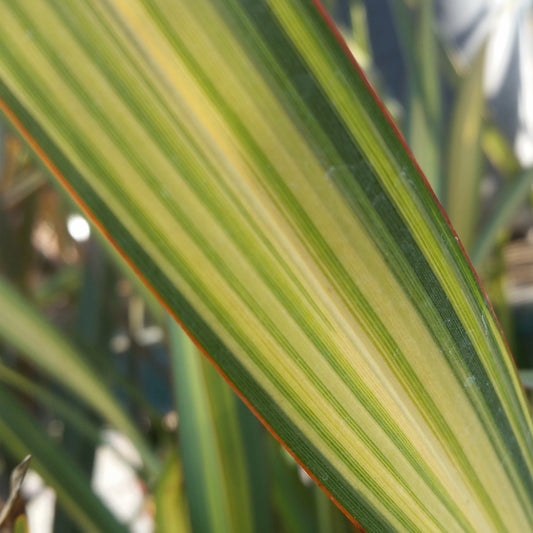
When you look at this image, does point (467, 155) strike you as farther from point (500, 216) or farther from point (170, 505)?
point (170, 505)

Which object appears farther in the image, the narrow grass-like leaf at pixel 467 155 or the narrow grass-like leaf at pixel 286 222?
the narrow grass-like leaf at pixel 467 155

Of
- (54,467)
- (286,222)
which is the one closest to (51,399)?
(54,467)

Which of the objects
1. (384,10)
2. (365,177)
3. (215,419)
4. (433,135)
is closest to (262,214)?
(365,177)

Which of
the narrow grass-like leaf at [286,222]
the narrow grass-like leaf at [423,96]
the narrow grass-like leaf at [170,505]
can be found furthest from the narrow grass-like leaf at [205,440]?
the narrow grass-like leaf at [423,96]

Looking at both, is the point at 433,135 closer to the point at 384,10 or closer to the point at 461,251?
the point at 461,251

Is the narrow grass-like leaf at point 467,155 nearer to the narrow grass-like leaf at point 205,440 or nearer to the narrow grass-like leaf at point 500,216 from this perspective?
the narrow grass-like leaf at point 500,216

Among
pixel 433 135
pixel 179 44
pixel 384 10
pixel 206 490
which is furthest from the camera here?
pixel 384 10
